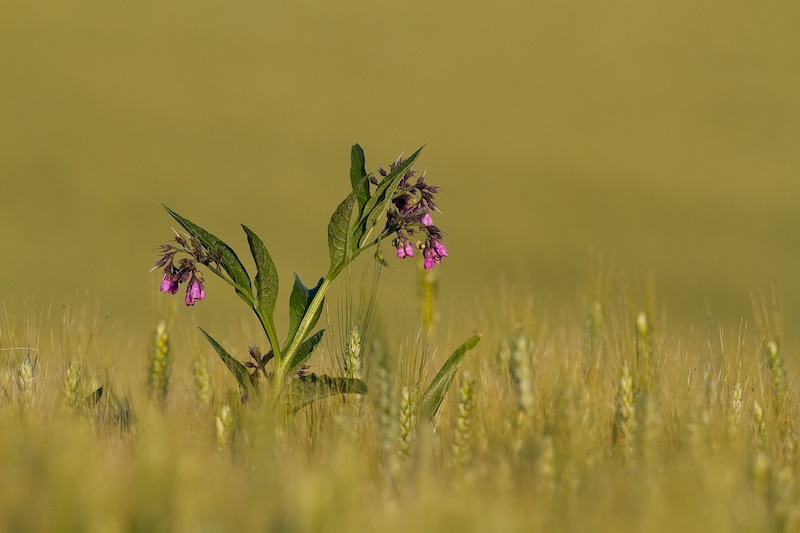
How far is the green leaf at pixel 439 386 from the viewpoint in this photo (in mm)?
3547

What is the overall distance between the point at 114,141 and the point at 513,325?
54.6 ft

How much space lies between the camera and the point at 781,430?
3621 mm

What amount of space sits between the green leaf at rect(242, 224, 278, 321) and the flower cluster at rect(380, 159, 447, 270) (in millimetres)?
409

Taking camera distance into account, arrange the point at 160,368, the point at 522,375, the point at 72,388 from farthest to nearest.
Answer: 1. the point at 72,388
2. the point at 160,368
3. the point at 522,375

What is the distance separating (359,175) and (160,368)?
96 cm

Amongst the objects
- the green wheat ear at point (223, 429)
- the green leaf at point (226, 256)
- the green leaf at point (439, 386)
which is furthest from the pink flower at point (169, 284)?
the green leaf at point (439, 386)

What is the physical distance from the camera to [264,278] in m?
3.52

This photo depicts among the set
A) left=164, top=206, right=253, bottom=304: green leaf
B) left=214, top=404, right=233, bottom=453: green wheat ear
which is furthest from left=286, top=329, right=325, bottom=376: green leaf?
left=214, top=404, right=233, bottom=453: green wheat ear

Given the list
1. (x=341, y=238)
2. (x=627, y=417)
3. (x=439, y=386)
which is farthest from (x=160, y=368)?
(x=627, y=417)

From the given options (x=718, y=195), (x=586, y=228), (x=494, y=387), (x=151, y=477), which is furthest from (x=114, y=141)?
(x=151, y=477)

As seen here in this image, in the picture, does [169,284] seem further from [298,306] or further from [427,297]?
[427,297]

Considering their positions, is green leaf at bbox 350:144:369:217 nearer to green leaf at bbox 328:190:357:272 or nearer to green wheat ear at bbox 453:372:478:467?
green leaf at bbox 328:190:357:272

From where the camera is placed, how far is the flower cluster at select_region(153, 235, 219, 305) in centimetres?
352

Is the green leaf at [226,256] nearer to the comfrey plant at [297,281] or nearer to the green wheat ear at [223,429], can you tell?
the comfrey plant at [297,281]
